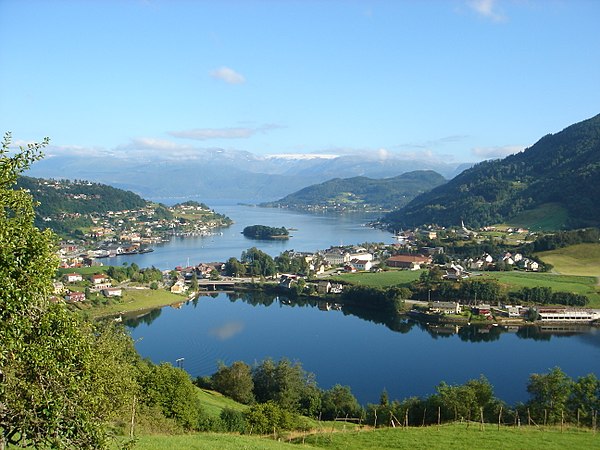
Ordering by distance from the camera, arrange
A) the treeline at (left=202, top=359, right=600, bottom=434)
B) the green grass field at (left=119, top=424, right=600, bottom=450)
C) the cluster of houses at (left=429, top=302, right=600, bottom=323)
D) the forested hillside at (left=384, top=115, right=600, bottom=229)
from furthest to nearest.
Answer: the forested hillside at (left=384, top=115, right=600, bottom=229) → the cluster of houses at (left=429, top=302, right=600, bottom=323) → the treeline at (left=202, top=359, right=600, bottom=434) → the green grass field at (left=119, top=424, right=600, bottom=450)

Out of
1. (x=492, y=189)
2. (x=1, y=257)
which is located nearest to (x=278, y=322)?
(x=1, y=257)

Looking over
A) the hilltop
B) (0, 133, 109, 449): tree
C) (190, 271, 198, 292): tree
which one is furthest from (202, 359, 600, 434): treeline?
the hilltop

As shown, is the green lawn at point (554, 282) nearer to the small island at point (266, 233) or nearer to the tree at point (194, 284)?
the tree at point (194, 284)

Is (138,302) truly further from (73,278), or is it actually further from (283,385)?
(283,385)

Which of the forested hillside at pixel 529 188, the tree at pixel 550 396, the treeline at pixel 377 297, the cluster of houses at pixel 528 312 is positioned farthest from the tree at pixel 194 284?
the forested hillside at pixel 529 188

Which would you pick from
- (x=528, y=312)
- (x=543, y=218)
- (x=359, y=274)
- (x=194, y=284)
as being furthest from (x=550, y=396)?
(x=543, y=218)

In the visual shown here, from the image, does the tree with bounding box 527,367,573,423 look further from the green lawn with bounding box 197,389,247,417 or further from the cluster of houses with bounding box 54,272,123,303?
the cluster of houses with bounding box 54,272,123,303
